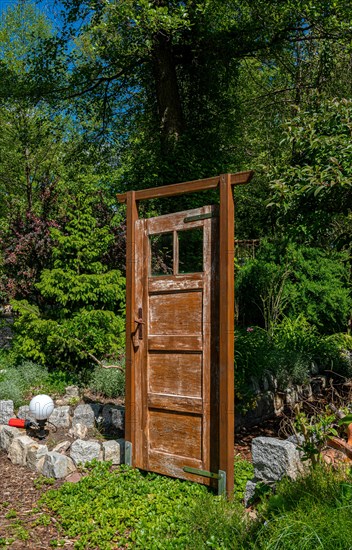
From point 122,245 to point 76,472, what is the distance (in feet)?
13.5

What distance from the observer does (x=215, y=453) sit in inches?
154

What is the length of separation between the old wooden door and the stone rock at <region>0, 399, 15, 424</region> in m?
1.79

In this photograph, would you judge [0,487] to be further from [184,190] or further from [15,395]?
[184,190]

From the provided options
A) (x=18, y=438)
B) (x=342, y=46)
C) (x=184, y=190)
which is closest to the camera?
(x=184, y=190)

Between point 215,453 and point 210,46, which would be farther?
point 210,46

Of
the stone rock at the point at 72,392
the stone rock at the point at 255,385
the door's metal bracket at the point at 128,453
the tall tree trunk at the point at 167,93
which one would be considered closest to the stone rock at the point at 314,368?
the stone rock at the point at 255,385

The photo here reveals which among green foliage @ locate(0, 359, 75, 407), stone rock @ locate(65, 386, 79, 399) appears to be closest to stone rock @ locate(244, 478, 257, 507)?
stone rock @ locate(65, 386, 79, 399)

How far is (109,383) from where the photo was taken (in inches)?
249

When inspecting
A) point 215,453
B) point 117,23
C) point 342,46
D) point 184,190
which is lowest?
point 215,453

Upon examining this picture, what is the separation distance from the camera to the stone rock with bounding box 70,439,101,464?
4484 millimetres

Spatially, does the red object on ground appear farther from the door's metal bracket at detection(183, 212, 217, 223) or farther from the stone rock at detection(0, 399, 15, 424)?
the door's metal bracket at detection(183, 212, 217, 223)

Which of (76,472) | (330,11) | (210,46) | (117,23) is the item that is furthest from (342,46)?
(76,472)

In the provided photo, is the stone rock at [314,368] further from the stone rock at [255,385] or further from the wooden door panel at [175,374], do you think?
the wooden door panel at [175,374]

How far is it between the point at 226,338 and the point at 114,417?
2060 mm
